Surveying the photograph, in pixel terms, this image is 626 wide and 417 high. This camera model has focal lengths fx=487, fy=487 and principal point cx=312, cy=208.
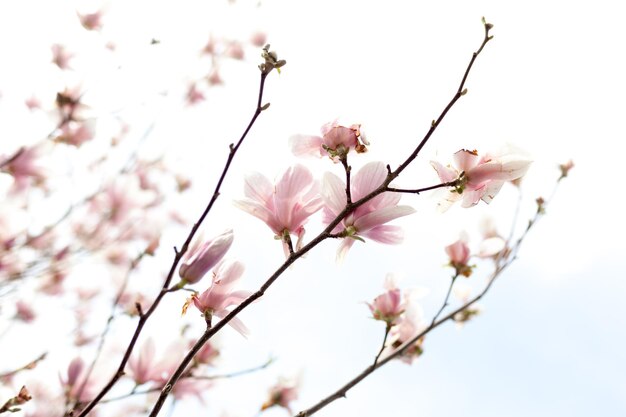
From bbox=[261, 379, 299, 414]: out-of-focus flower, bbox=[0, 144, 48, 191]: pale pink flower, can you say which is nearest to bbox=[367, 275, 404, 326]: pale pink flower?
bbox=[261, 379, 299, 414]: out-of-focus flower

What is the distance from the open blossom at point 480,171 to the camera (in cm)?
94

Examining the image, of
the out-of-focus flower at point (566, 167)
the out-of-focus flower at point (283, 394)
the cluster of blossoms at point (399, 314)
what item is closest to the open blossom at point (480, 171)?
the cluster of blossoms at point (399, 314)

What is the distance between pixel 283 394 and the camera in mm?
1824

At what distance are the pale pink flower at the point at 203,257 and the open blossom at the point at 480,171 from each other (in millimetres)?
434

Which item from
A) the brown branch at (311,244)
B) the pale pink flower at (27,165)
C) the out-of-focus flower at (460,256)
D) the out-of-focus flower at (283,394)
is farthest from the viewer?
the pale pink flower at (27,165)

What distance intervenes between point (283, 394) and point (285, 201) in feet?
3.66

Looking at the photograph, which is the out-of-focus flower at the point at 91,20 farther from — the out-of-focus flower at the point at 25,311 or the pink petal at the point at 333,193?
the pink petal at the point at 333,193

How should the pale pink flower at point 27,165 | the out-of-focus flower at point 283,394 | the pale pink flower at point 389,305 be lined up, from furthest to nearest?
the pale pink flower at point 27,165
the out-of-focus flower at point 283,394
the pale pink flower at point 389,305

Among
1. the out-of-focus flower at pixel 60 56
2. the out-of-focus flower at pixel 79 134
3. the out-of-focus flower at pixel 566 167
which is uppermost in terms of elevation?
the out-of-focus flower at pixel 60 56

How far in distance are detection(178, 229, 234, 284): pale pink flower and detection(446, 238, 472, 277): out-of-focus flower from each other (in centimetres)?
132

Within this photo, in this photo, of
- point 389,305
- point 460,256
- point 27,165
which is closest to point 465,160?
point 389,305

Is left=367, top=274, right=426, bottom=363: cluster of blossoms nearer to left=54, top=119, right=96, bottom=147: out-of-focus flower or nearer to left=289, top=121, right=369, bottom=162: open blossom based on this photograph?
left=289, top=121, right=369, bottom=162: open blossom

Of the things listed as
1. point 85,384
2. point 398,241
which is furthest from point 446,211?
point 85,384

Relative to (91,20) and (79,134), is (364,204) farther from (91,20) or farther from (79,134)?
(91,20)
